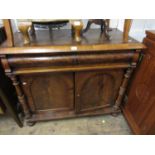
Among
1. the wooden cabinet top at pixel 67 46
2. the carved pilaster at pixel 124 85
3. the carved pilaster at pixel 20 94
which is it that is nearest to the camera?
the wooden cabinet top at pixel 67 46

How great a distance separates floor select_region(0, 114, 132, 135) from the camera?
3.92 feet

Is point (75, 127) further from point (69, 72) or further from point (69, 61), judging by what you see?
point (69, 61)

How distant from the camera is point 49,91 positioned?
1.02 metres

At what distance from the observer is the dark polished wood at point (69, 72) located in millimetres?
788

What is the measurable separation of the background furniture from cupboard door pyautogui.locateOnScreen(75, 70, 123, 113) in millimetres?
156

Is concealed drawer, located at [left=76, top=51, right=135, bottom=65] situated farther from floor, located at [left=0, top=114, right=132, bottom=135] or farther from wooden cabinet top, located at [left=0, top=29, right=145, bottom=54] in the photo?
floor, located at [left=0, top=114, right=132, bottom=135]

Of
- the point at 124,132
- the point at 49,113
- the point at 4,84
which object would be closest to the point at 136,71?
the point at 124,132

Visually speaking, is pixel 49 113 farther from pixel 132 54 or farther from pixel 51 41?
pixel 132 54

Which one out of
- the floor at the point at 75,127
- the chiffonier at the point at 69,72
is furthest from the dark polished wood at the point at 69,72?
the floor at the point at 75,127

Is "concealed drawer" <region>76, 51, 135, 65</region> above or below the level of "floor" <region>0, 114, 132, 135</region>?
above

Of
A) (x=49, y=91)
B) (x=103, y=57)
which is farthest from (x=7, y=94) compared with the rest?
(x=103, y=57)

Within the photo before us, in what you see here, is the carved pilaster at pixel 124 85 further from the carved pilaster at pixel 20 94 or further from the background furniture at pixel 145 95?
the carved pilaster at pixel 20 94

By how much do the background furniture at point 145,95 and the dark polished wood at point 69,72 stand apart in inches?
4.5

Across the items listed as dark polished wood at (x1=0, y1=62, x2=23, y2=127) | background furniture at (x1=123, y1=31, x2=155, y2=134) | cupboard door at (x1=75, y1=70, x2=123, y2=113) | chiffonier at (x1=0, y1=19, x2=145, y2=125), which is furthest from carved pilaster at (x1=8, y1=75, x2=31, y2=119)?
background furniture at (x1=123, y1=31, x2=155, y2=134)
